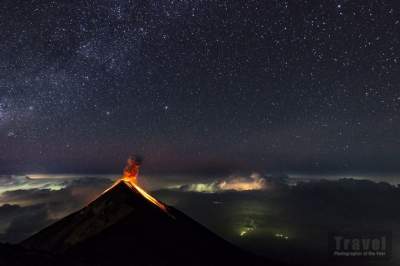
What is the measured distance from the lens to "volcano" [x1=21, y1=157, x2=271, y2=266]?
38562 mm

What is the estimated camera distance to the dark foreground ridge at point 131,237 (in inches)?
1515

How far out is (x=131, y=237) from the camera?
4306cm

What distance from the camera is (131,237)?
141ft

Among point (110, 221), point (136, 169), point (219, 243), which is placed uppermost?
point (136, 169)

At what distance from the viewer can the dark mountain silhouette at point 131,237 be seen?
38562 mm

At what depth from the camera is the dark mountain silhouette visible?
1518 inches

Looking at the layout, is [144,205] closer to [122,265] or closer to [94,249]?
[94,249]

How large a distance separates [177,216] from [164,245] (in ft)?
38.3

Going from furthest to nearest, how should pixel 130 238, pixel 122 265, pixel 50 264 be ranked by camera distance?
pixel 130 238 < pixel 122 265 < pixel 50 264

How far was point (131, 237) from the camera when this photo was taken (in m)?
43.1

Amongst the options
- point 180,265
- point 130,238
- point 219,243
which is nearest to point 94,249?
point 130,238

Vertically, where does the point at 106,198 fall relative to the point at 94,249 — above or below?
above

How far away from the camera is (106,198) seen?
50656mm

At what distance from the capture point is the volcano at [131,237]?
127 ft
